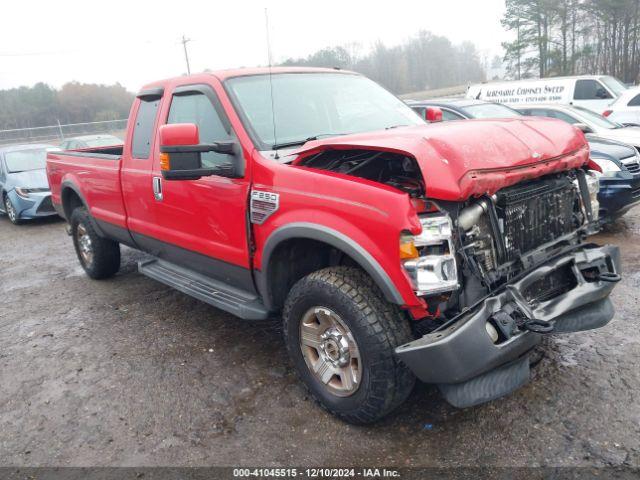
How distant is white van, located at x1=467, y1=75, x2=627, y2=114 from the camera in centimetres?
1452

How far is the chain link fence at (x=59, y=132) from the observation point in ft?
96.8

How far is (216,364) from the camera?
390 cm

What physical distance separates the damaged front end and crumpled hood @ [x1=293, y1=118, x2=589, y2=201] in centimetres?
12

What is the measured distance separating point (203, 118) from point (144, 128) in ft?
3.03

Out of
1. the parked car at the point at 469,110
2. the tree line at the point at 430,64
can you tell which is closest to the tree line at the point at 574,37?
the tree line at the point at 430,64

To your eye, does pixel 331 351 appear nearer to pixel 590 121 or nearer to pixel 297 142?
pixel 297 142

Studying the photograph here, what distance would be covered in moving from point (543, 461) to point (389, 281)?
118 centimetres

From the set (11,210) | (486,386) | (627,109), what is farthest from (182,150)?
(627,109)

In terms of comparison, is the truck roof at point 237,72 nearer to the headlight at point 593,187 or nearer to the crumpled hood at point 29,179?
the headlight at point 593,187

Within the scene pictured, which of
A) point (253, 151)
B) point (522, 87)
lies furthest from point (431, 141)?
point (522, 87)

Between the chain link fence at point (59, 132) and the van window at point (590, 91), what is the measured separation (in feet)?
76.0

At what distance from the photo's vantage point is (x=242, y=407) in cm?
334

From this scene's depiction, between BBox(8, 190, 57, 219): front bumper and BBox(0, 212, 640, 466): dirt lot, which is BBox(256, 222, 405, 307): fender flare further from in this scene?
BBox(8, 190, 57, 219): front bumper

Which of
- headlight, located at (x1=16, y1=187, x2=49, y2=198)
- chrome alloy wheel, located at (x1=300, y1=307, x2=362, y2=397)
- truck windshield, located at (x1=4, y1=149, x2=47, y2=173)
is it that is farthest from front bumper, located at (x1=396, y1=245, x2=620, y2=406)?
truck windshield, located at (x1=4, y1=149, x2=47, y2=173)
